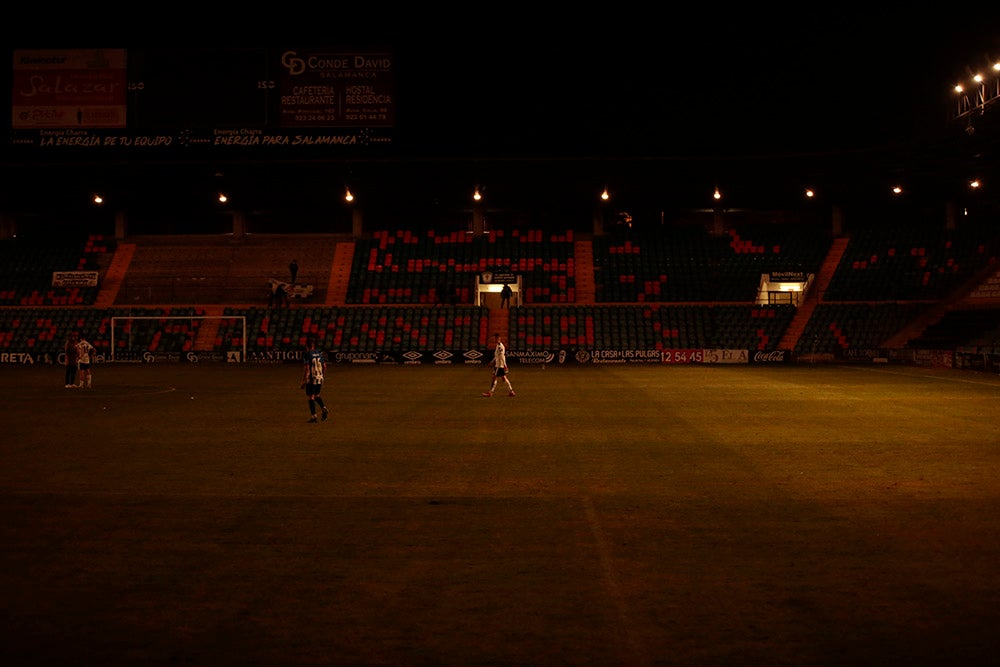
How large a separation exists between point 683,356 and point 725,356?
2100 mm

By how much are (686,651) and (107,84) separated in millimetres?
42702

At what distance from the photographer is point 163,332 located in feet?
148

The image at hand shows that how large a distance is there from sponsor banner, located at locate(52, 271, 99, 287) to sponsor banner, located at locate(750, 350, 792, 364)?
37.4m

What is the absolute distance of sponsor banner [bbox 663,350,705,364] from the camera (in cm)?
4212

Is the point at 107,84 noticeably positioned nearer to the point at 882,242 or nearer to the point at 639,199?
the point at 639,199

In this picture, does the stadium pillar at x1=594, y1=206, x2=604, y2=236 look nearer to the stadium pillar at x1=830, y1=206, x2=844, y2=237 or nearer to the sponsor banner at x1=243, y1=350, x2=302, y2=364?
the stadium pillar at x1=830, y1=206, x2=844, y2=237

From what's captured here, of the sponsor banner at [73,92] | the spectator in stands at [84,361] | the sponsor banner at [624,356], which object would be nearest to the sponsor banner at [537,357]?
the sponsor banner at [624,356]

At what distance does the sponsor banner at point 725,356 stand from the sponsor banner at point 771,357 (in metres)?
0.39

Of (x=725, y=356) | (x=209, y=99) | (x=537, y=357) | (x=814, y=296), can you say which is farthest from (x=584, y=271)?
(x=209, y=99)

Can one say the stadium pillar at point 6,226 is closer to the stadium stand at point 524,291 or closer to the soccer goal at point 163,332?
the stadium stand at point 524,291

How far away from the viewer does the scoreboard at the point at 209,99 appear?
40.0 m

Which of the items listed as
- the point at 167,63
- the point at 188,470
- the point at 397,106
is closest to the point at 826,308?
the point at 397,106

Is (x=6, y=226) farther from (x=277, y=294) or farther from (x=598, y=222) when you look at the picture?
(x=598, y=222)

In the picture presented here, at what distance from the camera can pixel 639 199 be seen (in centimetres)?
5244
